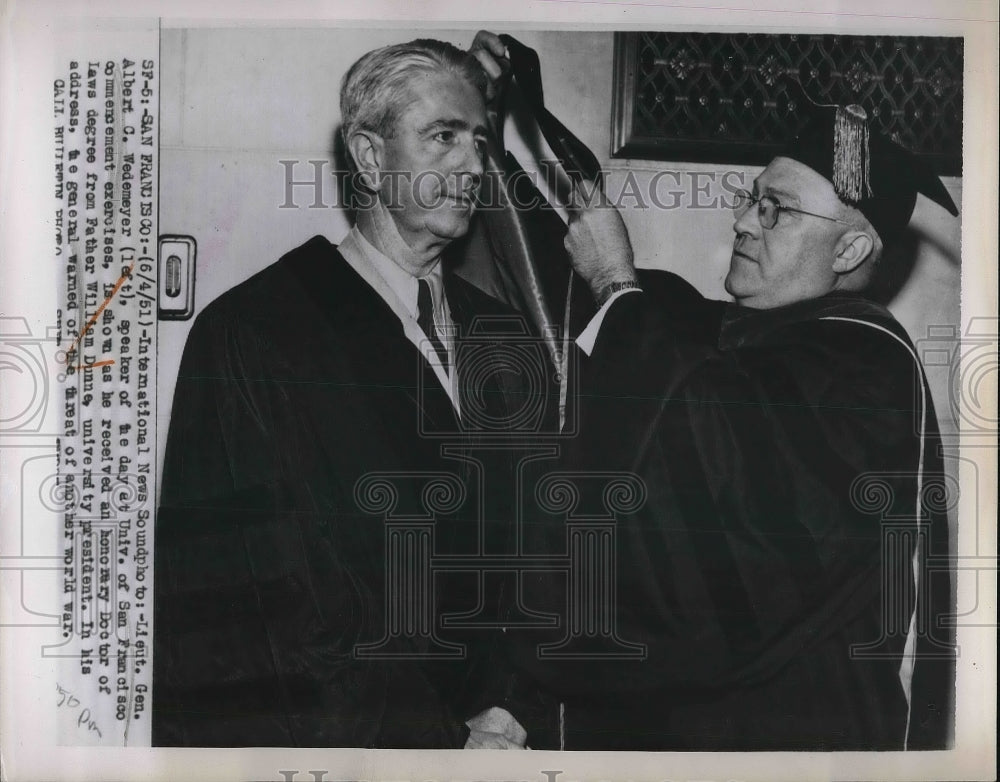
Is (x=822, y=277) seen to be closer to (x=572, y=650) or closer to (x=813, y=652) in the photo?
(x=813, y=652)

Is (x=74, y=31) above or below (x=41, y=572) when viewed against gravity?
above

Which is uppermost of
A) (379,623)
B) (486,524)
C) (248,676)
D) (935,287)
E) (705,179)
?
(705,179)

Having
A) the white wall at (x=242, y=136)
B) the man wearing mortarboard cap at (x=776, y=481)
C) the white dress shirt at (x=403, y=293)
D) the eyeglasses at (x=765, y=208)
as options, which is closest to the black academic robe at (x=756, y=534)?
the man wearing mortarboard cap at (x=776, y=481)

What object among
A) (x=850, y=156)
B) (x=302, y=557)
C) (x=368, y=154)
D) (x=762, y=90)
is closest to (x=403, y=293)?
(x=368, y=154)

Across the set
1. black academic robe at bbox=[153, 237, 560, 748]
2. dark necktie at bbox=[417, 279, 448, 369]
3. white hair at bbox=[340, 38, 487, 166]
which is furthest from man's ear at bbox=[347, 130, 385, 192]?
black academic robe at bbox=[153, 237, 560, 748]

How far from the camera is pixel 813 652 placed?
2.35m

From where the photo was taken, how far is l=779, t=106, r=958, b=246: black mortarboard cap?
2.38 metres

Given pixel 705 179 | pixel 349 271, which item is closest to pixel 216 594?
pixel 349 271

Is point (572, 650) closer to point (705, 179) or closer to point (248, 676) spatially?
point (248, 676)

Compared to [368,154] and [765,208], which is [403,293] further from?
[765,208]

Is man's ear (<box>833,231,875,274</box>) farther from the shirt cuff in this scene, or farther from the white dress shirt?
the white dress shirt

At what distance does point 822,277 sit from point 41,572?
220 cm

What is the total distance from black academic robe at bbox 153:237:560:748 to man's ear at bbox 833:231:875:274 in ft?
3.38

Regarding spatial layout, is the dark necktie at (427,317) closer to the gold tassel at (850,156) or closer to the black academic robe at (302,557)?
the black academic robe at (302,557)
